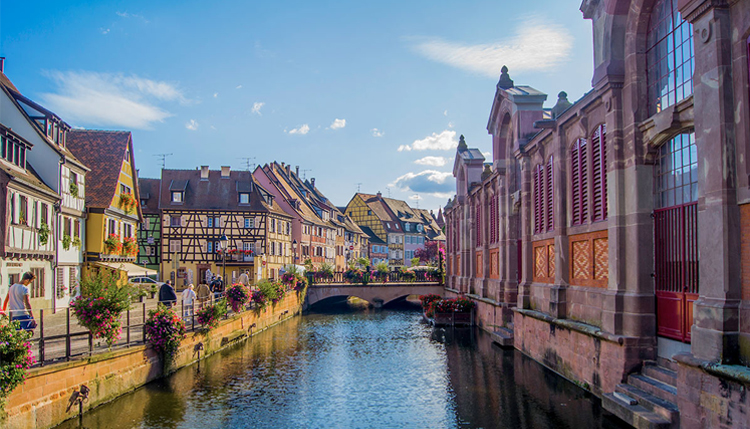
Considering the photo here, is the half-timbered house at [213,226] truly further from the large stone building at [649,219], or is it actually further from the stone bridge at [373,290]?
the large stone building at [649,219]

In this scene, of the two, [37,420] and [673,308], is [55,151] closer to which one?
[37,420]

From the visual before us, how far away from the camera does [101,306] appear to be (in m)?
14.3

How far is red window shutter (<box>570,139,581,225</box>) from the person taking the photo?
54.3 feet

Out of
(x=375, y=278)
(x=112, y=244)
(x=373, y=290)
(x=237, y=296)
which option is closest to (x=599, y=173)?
(x=237, y=296)

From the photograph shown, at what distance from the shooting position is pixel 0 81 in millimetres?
24609

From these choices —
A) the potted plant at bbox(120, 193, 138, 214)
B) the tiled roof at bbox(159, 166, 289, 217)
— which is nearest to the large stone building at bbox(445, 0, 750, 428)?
the potted plant at bbox(120, 193, 138, 214)

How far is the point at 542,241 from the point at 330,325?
1740 cm

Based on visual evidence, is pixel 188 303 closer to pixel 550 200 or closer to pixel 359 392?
pixel 359 392

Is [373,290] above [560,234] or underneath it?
underneath

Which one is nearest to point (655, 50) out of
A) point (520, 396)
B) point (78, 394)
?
point (520, 396)

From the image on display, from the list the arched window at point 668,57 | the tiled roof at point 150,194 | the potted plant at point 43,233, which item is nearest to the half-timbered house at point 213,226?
the tiled roof at point 150,194

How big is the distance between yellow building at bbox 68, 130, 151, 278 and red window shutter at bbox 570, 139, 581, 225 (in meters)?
23.2

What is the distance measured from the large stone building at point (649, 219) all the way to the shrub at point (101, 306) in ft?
37.7

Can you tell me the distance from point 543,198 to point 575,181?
3.21m
